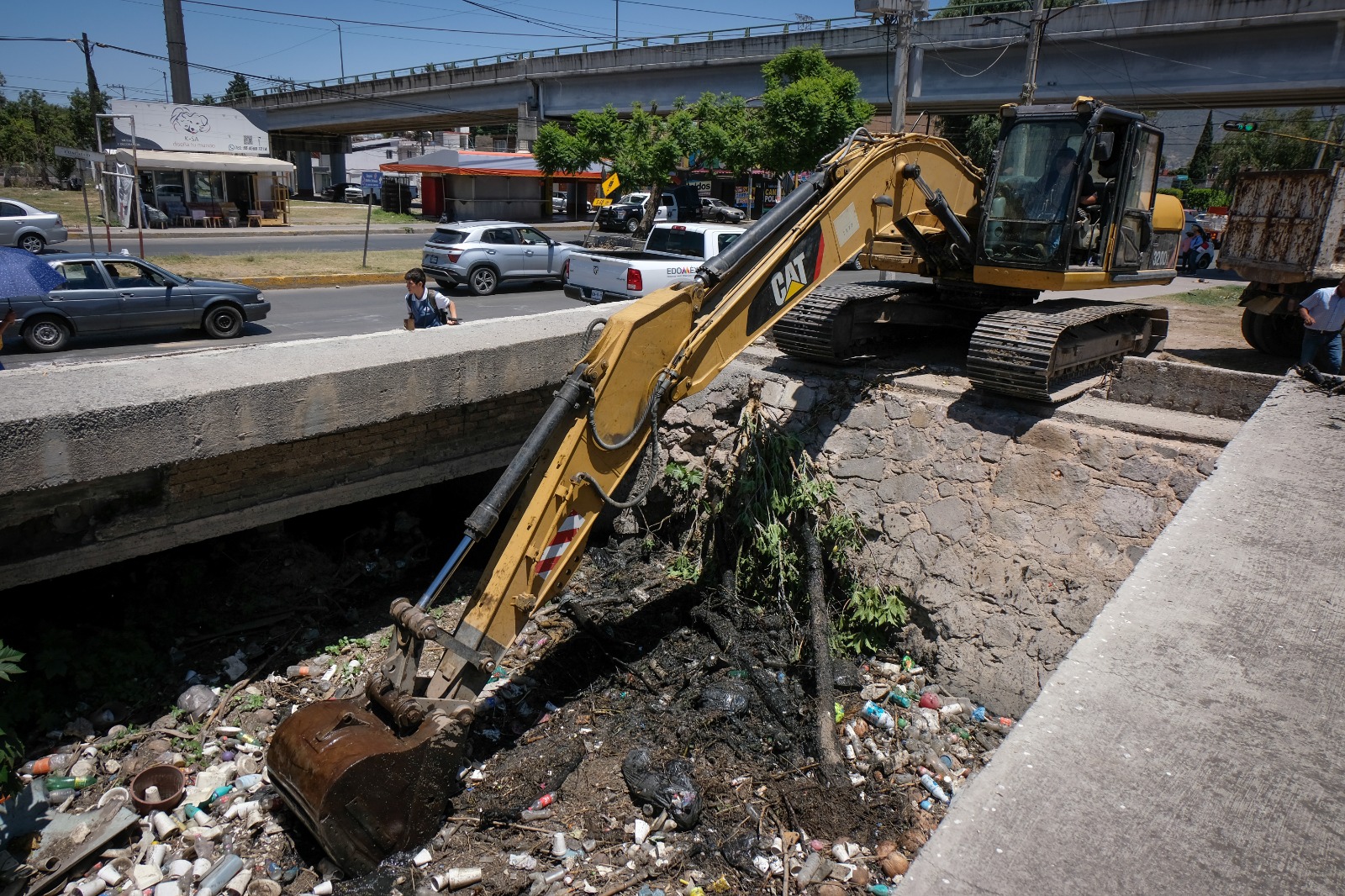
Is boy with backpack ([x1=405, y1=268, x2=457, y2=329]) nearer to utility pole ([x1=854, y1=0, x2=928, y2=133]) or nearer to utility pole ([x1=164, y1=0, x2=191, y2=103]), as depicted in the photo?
utility pole ([x1=854, y1=0, x2=928, y2=133])

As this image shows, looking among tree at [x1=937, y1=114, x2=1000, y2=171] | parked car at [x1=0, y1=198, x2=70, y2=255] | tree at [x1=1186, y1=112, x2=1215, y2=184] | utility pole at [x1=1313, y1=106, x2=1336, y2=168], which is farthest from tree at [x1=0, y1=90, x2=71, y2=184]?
tree at [x1=1186, y1=112, x2=1215, y2=184]

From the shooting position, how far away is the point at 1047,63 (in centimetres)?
2738

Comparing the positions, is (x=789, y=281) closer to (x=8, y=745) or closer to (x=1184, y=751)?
(x=1184, y=751)

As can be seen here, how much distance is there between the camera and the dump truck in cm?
977

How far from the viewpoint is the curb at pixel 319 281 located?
19078mm

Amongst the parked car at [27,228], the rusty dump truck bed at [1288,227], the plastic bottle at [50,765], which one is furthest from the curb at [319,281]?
the rusty dump truck bed at [1288,227]

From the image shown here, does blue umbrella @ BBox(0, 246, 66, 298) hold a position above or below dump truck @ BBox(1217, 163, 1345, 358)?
below

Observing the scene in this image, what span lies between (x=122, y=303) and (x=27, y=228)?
41.8ft

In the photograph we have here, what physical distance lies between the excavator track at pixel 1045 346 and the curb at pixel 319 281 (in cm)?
1646

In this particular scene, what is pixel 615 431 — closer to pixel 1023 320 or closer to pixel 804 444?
pixel 804 444

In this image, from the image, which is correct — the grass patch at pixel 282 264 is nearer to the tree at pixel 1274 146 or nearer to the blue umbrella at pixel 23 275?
the blue umbrella at pixel 23 275

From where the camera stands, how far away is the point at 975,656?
5477 millimetres

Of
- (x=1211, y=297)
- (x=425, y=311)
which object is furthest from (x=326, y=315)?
(x=1211, y=297)

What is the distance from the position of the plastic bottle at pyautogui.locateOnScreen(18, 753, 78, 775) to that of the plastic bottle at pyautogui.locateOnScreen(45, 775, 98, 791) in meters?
0.05
